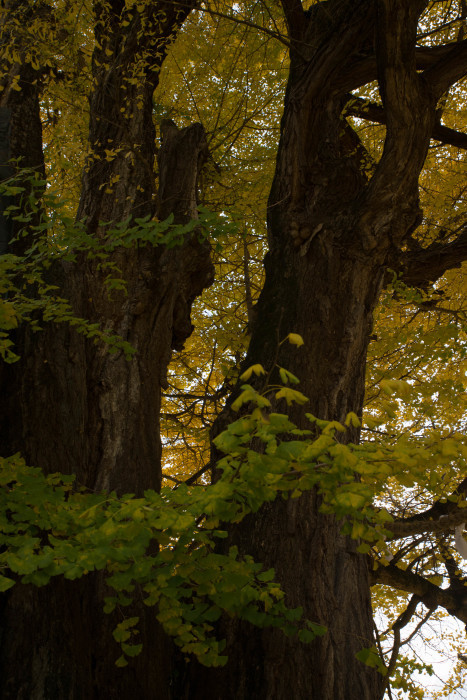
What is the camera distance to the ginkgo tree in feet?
6.46

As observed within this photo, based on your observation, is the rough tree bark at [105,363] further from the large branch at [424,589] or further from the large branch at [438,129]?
the large branch at [424,589]

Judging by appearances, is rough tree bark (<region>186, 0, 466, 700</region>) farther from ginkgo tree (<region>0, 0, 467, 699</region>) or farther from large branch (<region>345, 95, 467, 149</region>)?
large branch (<region>345, 95, 467, 149</region>)

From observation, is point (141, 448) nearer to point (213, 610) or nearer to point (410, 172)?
point (213, 610)

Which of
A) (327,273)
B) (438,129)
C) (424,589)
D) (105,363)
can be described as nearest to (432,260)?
(438,129)

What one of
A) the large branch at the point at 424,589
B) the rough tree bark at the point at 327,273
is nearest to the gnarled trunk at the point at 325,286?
the rough tree bark at the point at 327,273

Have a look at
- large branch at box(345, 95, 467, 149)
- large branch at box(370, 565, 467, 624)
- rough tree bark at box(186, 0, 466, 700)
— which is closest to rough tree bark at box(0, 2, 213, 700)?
rough tree bark at box(186, 0, 466, 700)

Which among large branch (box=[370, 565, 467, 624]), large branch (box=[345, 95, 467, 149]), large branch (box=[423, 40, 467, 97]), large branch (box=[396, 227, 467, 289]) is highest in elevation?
large branch (box=[345, 95, 467, 149])

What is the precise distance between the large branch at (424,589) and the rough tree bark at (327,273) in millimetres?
2002

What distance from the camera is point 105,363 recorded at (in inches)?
144

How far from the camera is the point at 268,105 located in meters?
6.96

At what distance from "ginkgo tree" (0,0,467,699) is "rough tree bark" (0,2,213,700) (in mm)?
14

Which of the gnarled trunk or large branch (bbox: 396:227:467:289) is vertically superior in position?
large branch (bbox: 396:227:467:289)

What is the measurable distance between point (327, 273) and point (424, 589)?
3.63m

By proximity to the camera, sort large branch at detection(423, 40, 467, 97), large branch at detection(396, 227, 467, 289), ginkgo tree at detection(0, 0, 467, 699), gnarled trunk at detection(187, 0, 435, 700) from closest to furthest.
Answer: ginkgo tree at detection(0, 0, 467, 699) < gnarled trunk at detection(187, 0, 435, 700) < large branch at detection(423, 40, 467, 97) < large branch at detection(396, 227, 467, 289)
